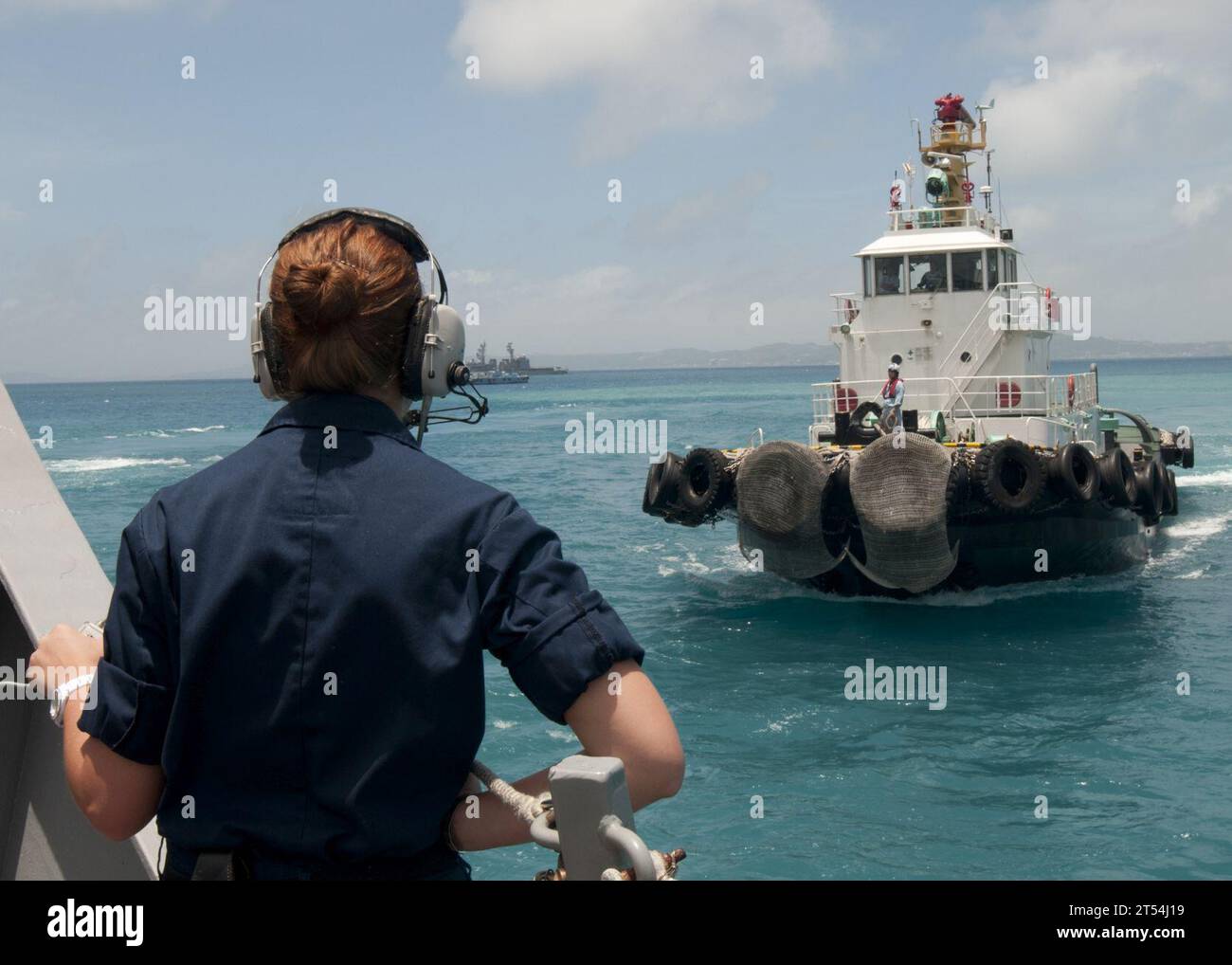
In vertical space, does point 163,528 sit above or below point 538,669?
above

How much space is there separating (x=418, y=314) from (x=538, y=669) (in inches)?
22.0

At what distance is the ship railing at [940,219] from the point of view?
19.7m

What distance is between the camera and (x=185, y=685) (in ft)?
5.22

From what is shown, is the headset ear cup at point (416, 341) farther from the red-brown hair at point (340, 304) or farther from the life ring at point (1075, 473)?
the life ring at point (1075, 473)

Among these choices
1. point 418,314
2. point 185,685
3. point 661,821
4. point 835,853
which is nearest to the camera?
point 185,685

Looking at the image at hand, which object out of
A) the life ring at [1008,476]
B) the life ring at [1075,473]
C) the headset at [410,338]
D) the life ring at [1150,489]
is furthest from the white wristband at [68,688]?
the life ring at [1150,489]

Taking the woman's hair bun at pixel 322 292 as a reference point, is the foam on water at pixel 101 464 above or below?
below

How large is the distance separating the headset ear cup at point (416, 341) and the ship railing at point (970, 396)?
16.7 metres

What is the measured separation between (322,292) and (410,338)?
6.0 inches

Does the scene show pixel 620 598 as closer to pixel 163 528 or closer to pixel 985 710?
pixel 985 710

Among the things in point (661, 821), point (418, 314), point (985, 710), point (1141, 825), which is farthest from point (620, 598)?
point (418, 314)

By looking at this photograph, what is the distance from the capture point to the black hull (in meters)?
15.3

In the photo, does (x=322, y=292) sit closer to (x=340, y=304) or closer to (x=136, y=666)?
(x=340, y=304)

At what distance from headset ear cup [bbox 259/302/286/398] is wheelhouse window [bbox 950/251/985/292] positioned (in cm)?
1854
